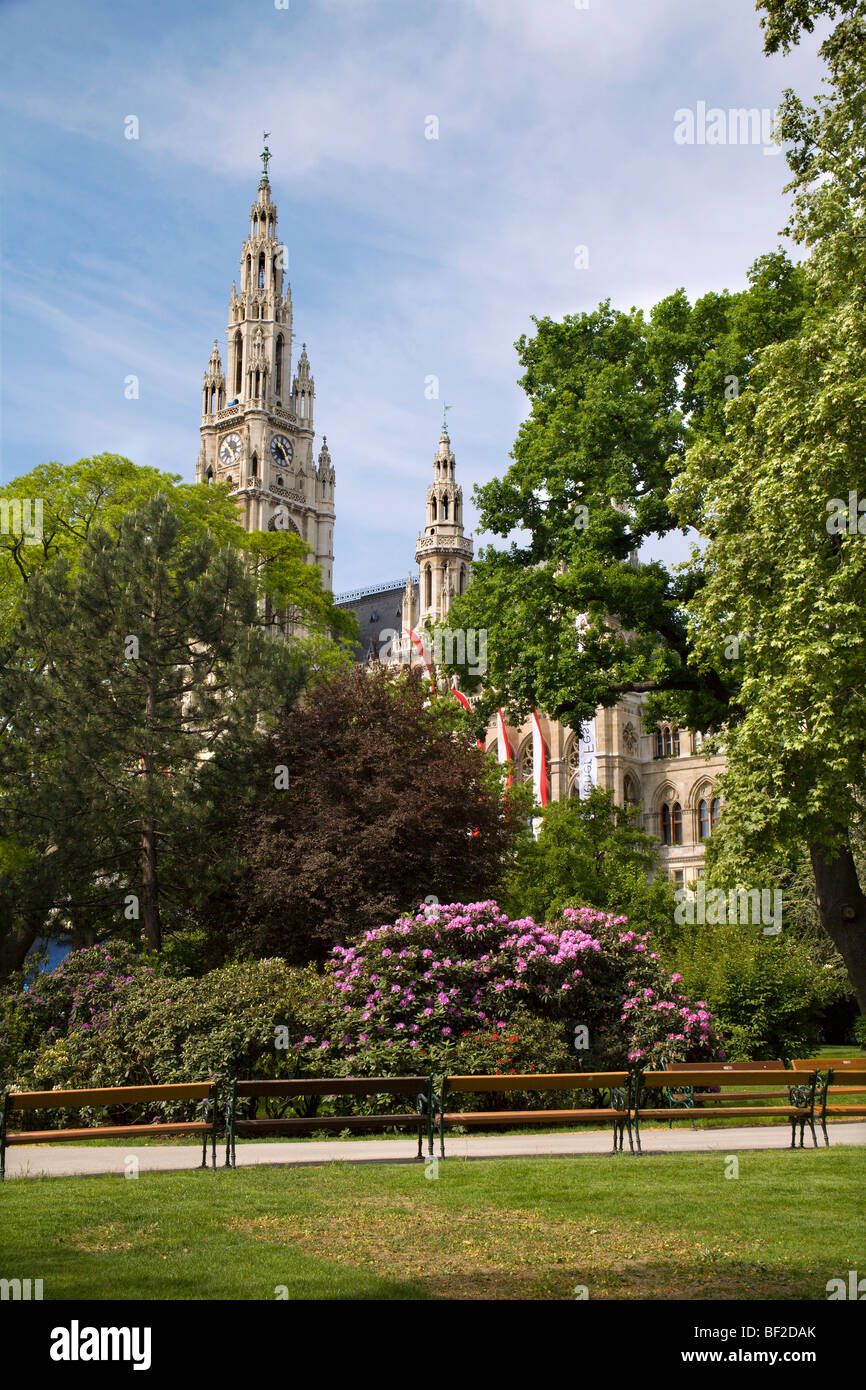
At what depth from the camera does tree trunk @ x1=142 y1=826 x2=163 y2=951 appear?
2084 centimetres

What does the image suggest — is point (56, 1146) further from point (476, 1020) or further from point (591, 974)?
point (591, 974)

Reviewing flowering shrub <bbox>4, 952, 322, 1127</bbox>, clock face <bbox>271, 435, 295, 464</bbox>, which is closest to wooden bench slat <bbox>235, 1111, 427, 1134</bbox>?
flowering shrub <bbox>4, 952, 322, 1127</bbox>

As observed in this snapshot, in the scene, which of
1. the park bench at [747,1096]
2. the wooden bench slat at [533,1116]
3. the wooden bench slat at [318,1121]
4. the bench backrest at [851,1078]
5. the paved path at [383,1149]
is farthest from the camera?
the bench backrest at [851,1078]

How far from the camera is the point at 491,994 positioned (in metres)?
16.5

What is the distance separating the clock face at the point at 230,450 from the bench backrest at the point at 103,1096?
94.8 meters

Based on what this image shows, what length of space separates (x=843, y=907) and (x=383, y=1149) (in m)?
8.83

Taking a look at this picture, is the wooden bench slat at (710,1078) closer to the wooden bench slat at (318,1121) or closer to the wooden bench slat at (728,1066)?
the wooden bench slat at (728,1066)

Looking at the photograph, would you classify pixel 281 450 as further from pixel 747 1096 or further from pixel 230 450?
pixel 747 1096

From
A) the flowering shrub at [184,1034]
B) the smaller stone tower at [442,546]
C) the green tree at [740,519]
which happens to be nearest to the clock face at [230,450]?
the smaller stone tower at [442,546]

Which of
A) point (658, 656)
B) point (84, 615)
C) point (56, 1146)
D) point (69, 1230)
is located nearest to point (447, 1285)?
point (69, 1230)

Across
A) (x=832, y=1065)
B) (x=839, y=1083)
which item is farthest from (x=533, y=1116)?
(x=832, y=1065)

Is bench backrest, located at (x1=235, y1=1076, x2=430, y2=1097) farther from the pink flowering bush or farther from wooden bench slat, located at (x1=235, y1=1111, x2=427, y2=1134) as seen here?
the pink flowering bush

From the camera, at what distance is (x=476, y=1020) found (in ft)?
53.1

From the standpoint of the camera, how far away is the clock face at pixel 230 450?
337 feet
